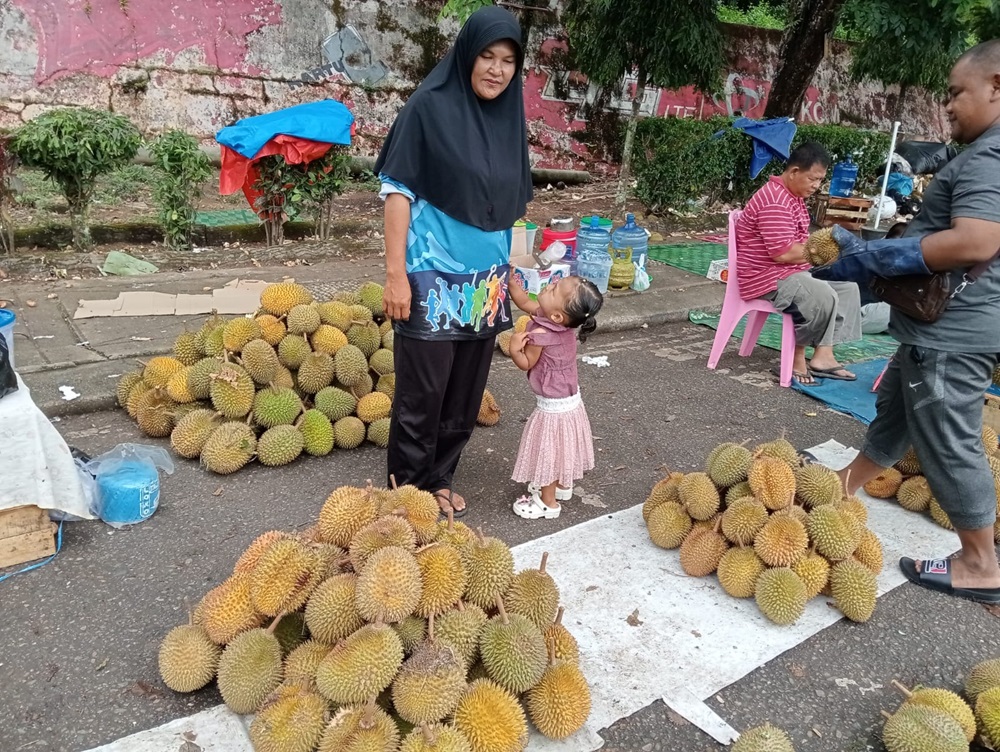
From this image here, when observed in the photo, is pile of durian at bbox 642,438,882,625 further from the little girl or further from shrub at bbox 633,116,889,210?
shrub at bbox 633,116,889,210

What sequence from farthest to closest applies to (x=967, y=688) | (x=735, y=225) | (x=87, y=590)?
1. (x=735, y=225)
2. (x=87, y=590)
3. (x=967, y=688)

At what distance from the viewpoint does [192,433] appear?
348 centimetres

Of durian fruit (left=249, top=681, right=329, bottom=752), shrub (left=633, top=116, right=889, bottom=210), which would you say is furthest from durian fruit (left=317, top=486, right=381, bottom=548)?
shrub (left=633, top=116, right=889, bottom=210)

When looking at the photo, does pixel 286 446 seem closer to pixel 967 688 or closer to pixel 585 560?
pixel 585 560

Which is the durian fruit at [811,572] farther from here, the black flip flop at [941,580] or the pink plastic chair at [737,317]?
the pink plastic chair at [737,317]

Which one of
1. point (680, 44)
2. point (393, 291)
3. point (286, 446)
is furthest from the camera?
point (680, 44)

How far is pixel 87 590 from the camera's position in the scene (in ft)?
8.57

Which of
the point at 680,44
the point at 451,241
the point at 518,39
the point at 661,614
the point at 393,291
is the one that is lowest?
the point at 661,614

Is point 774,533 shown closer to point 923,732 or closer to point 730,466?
point 730,466

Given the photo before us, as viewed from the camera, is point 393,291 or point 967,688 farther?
point 393,291

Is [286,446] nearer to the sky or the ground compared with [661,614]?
nearer to the sky

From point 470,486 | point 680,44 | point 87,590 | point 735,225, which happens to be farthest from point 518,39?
point 680,44

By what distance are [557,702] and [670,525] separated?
45.6 inches

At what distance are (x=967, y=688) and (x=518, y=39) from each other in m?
2.58
